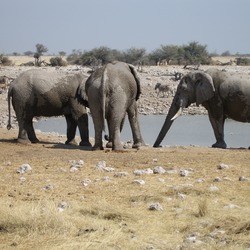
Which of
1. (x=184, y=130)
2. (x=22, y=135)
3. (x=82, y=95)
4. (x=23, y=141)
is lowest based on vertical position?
(x=184, y=130)

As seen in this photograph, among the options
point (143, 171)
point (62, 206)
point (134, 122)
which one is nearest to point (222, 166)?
point (143, 171)

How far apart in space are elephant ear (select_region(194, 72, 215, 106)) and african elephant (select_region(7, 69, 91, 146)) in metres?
2.74

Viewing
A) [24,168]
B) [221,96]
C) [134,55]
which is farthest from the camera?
[134,55]

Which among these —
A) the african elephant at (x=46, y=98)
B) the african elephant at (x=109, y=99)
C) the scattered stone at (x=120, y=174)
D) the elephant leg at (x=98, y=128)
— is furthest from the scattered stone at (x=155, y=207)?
the african elephant at (x=46, y=98)

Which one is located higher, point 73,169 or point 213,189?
point 213,189

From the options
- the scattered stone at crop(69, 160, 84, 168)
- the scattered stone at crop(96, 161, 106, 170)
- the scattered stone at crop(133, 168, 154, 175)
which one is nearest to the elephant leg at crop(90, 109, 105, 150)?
the scattered stone at crop(69, 160, 84, 168)

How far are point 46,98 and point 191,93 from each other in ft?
11.7

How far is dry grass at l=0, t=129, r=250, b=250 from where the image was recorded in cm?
687

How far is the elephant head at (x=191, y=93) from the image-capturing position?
16.0 m

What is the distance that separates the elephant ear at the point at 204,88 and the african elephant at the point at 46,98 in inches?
108

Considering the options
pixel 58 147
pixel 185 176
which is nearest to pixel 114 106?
pixel 58 147

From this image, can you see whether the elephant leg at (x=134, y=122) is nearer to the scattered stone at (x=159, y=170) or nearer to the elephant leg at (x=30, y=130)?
the elephant leg at (x=30, y=130)

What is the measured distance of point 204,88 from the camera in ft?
52.4

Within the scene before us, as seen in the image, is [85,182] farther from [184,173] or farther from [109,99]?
[109,99]
